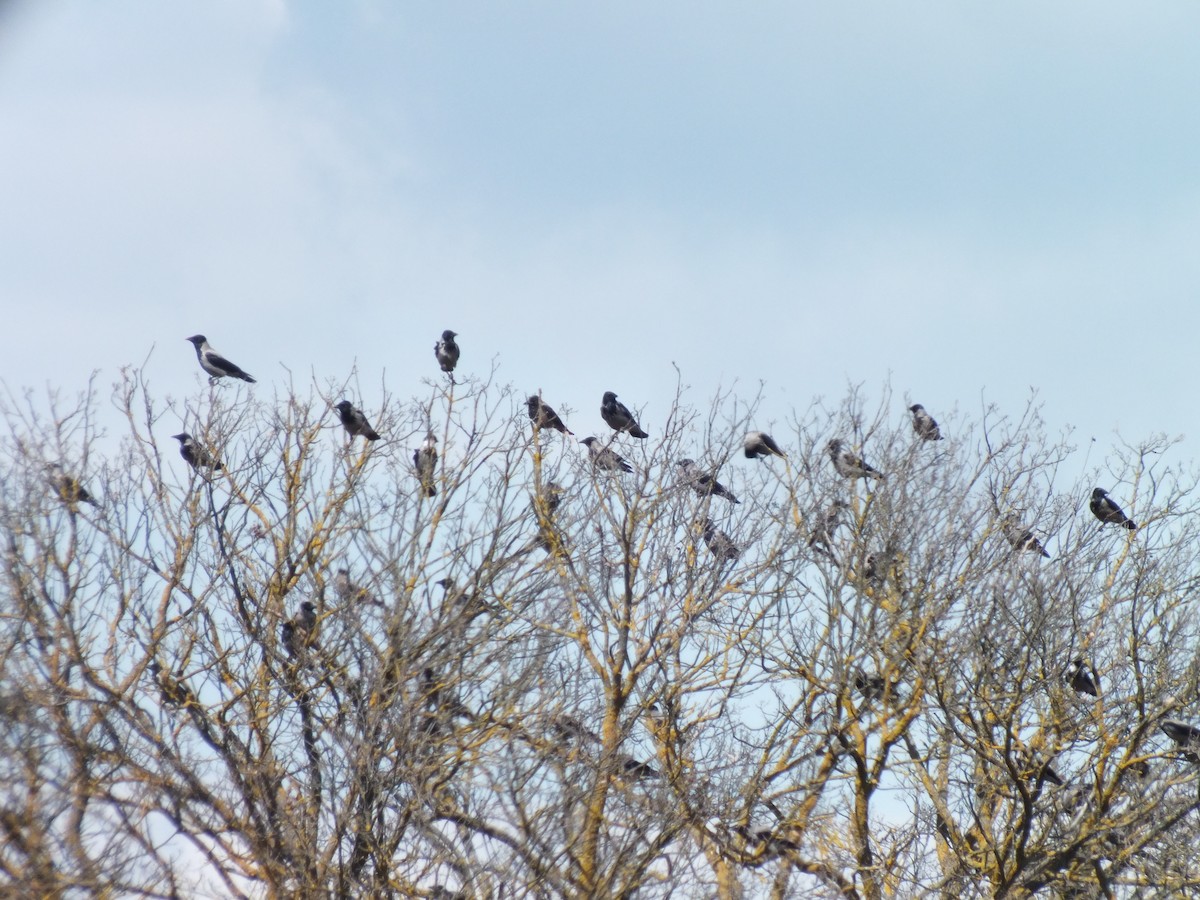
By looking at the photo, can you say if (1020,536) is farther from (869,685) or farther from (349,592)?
(349,592)

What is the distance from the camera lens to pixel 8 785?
24.1 ft

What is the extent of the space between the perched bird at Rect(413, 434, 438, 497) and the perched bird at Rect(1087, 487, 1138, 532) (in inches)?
293

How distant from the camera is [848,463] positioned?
43.7 ft

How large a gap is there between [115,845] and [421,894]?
202cm

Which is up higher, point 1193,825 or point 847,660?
point 847,660

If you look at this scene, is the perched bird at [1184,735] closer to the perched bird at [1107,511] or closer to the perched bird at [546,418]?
the perched bird at [1107,511]

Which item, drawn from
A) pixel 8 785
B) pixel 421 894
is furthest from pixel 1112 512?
pixel 8 785

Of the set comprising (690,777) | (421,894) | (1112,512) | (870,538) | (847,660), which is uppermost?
(1112,512)

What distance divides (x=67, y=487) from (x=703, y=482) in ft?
20.7

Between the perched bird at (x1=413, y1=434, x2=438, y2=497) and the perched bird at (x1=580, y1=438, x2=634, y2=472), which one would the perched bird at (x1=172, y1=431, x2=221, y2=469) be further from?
the perched bird at (x1=580, y1=438, x2=634, y2=472)

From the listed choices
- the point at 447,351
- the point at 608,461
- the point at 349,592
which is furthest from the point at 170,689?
the point at 447,351

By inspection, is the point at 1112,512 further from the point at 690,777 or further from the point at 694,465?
the point at 690,777

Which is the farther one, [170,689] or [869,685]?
[869,685]

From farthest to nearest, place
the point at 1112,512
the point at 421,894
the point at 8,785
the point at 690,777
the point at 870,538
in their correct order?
the point at 1112,512 < the point at 870,538 < the point at 690,777 < the point at 421,894 < the point at 8,785
